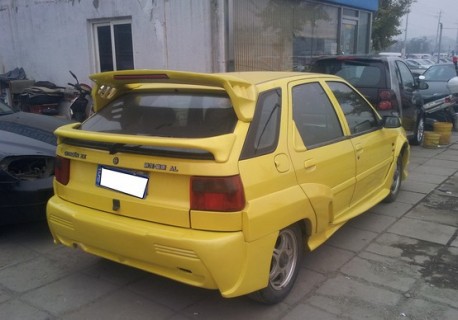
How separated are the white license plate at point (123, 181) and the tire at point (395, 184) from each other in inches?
138

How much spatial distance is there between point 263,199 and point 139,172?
2.61 ft

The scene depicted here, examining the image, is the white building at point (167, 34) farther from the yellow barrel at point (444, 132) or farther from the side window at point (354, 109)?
the side window at point (354, 109)

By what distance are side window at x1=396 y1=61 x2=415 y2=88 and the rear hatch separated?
611cm

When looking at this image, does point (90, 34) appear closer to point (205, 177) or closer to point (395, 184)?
point (395, 184)

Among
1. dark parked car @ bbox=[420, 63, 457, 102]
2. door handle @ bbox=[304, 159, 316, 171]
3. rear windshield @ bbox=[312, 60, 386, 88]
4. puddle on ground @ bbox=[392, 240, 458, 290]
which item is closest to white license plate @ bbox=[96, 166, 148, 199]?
door handle @ bbox=[304, 159, 316, 171]

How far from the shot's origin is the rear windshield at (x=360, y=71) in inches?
297

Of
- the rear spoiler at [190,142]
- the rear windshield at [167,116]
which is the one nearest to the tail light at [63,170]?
the rear windshield at [167,116]

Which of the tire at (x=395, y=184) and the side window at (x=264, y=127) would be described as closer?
the side window at (x=264, y=127)

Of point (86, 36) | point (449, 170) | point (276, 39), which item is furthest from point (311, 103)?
point (86, 36)

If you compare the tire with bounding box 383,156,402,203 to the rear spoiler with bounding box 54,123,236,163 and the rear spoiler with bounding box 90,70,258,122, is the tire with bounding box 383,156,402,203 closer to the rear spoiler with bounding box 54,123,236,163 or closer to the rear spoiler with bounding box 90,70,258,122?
the rear spoiler with bounding box 90,70,258,122

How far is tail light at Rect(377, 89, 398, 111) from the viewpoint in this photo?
739 cm

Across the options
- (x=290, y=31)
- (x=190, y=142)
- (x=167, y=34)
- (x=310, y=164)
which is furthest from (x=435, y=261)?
(x=290, y=31)

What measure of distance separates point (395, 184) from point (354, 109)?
5.27ft

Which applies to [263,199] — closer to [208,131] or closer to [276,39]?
[208,131]
